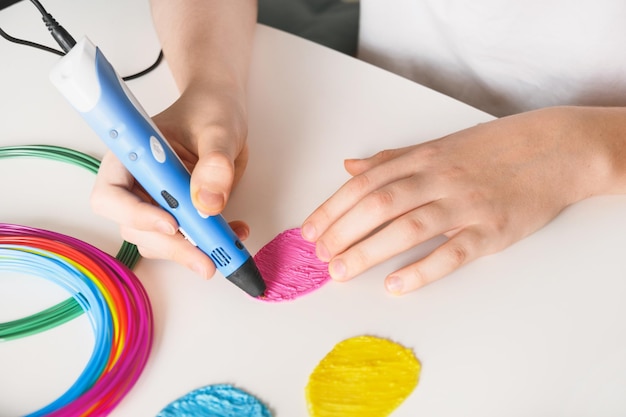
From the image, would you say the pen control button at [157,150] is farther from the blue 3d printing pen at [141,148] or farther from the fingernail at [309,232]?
the fingernail at [309,232]

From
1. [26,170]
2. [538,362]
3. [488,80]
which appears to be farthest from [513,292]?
[26,170]

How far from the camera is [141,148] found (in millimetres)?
472

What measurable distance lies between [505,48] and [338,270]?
402 millimetres

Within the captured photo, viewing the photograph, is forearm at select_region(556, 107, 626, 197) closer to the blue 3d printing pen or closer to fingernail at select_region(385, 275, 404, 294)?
fingernail at select_region(385, 275, 404, 294)

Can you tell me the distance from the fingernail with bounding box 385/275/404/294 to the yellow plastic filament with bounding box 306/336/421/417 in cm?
5

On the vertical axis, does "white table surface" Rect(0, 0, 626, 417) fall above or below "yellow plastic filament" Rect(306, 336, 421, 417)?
above

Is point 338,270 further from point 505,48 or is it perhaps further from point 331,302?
point 505,48

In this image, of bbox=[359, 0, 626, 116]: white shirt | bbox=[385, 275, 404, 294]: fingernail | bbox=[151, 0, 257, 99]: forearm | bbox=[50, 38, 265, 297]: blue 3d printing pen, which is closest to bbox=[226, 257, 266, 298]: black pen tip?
bbox=[50, 38, 265, 297]: blue 3d printing pen

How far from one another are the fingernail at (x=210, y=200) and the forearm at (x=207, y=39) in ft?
0.60

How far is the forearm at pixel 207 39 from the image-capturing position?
0.67 metres

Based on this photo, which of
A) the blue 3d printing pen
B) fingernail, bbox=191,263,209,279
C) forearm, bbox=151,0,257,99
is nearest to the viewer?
the blue 3d printing pen

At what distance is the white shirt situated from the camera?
718 mm

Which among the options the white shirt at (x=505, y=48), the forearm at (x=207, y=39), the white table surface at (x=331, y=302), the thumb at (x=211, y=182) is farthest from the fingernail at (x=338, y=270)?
the white shirt at (x=505, y=48)

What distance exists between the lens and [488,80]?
81 cm
